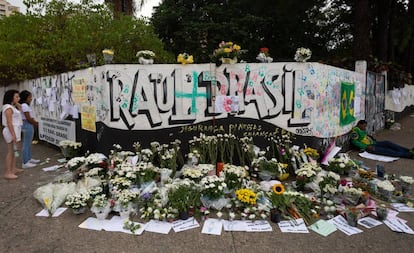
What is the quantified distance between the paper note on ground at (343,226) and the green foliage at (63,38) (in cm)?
902

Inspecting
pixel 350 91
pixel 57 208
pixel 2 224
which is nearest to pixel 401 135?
pixel 350 91

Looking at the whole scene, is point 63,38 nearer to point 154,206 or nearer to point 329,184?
point 154,206

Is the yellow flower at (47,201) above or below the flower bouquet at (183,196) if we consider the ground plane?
below

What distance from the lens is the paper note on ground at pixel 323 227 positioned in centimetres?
359

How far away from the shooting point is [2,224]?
12.6ft

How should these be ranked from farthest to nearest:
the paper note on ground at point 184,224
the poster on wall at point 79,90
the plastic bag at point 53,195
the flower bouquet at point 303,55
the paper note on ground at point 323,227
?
1. the poster on wall at point 79,90
2. the flower bouquet at point 303,55
3. the plastic bag at point 53,195
4. the paper note on ground at point 184,224
5. the paper note on ground at point 323,227

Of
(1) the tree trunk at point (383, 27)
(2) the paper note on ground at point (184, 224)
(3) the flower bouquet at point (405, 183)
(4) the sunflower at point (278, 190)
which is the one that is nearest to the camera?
(2) the paper note on ground at point (184, 224)

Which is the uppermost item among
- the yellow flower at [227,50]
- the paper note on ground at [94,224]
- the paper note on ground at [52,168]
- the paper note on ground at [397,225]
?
the yellow flower at [227,50]

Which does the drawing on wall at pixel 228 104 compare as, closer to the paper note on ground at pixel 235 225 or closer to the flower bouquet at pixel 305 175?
the flower bouquet at pixel 305 175

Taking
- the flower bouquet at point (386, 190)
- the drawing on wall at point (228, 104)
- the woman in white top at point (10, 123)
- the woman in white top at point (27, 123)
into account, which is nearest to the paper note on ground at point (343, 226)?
the flower bouquet at point (386, 190)

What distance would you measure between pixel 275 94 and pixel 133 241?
3885mm

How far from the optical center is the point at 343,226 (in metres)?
3.72

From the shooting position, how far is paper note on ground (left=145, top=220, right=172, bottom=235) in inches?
143

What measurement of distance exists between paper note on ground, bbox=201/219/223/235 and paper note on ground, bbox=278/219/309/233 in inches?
29.7
